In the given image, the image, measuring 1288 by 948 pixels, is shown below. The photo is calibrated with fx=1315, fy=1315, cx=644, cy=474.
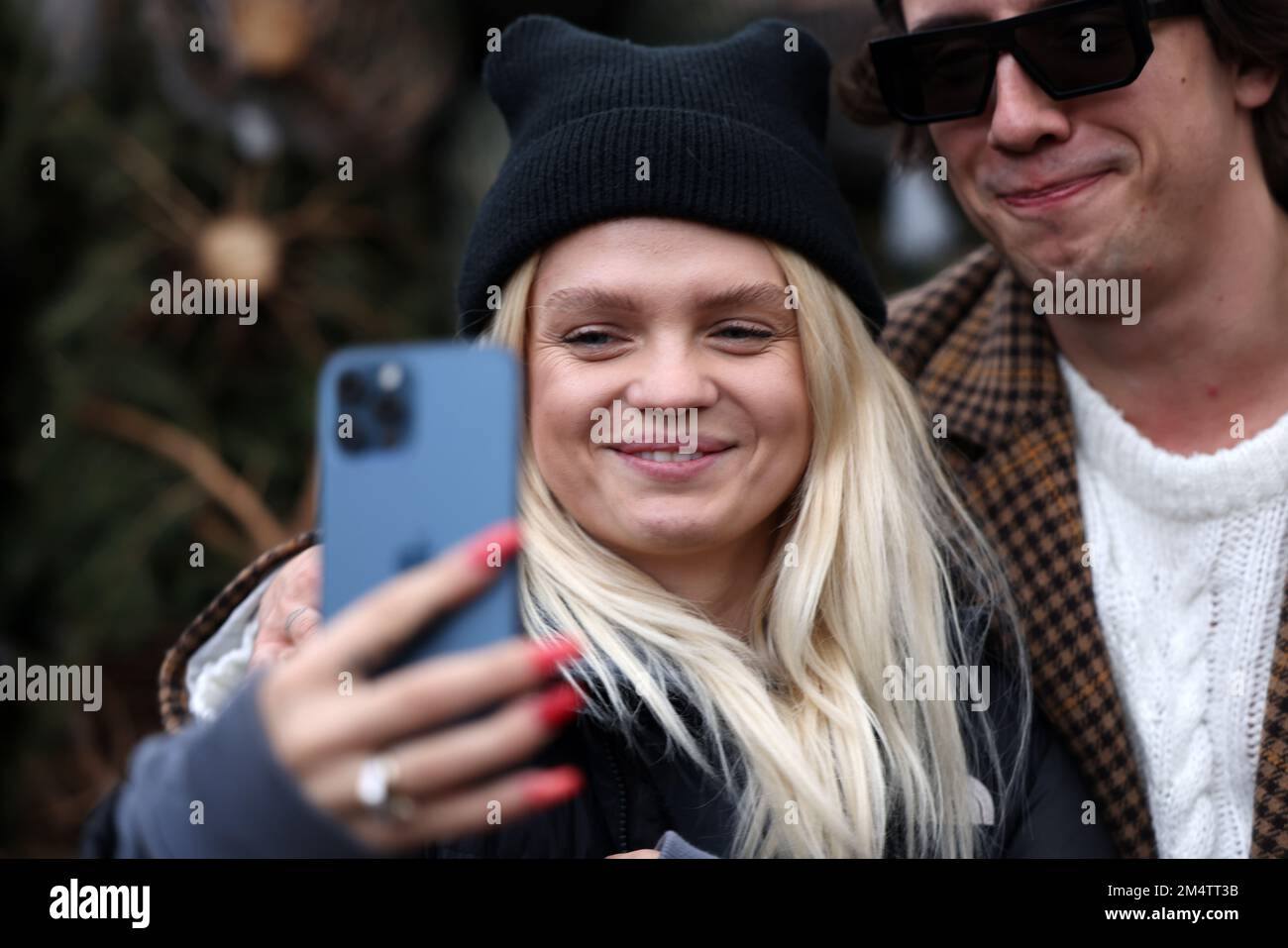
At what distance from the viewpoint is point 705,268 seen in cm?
190

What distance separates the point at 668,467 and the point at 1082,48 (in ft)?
3.19

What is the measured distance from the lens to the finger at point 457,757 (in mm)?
1164

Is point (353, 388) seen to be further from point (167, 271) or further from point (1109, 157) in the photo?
point (167, 271)

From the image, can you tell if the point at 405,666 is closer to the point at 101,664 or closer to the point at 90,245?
the point at 101,664

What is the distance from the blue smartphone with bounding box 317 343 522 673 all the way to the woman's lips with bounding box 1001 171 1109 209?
1.30 m

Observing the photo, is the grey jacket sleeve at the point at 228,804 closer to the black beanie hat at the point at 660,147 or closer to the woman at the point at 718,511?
the woman at the point at 718,511

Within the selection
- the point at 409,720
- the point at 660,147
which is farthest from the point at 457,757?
the point at 660,147

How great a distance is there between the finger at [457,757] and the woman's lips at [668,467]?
735 mm

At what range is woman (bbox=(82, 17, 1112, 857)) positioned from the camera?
185cm

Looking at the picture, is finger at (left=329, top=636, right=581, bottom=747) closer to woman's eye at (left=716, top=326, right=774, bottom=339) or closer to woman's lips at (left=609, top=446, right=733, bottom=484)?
woman's lips at (left=609, top=446, right=733, bottom=484)

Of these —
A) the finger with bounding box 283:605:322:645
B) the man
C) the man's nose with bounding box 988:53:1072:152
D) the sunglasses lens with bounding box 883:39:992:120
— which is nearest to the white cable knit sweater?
the man

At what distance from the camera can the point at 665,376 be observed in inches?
72.3

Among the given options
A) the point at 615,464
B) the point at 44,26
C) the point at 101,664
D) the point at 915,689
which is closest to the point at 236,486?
the point at 101,664

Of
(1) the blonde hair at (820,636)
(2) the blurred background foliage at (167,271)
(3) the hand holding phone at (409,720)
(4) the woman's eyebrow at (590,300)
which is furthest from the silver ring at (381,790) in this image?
(2) the blurred background foliage at (167,271)
